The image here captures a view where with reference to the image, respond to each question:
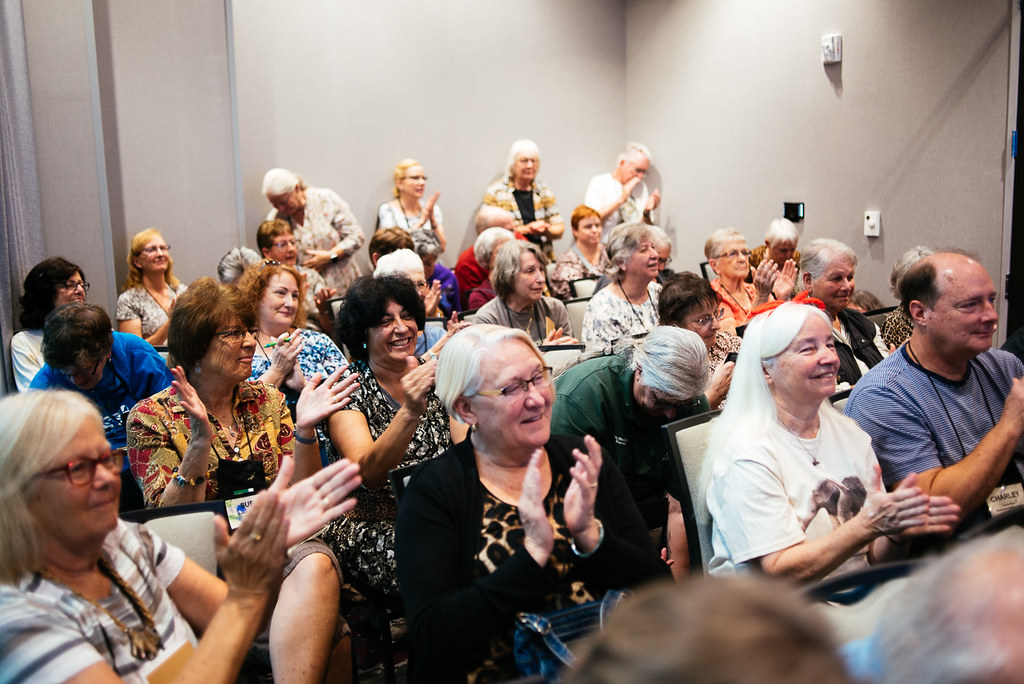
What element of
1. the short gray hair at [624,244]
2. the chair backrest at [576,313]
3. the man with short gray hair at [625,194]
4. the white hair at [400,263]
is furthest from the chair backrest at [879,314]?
the man with short gray hair at [625,194]

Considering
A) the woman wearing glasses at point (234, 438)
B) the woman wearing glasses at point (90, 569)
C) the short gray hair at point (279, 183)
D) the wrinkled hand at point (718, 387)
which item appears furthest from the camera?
the short gray hair at point (279, 183)

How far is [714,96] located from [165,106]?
182 inches

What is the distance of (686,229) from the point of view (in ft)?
27.0

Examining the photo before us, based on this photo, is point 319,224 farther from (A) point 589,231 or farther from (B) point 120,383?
(B) point 120,383

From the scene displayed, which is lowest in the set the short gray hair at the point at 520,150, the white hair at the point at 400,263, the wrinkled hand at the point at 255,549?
the wrinkled hand at the point at 255,549

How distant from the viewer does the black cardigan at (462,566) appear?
1.63m

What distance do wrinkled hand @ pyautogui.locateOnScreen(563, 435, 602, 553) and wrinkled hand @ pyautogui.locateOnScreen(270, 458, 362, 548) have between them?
1.36 feet

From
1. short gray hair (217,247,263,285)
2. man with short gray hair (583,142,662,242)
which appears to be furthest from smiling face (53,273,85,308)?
man with short gray hair (583,142,662,242)

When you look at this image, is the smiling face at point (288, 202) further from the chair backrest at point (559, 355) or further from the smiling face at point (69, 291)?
the chair backrest at point (559, 355)

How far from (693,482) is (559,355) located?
1379 mm

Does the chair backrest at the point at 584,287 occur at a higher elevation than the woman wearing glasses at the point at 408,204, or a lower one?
lower

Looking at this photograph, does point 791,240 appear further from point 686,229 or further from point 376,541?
point 376,541

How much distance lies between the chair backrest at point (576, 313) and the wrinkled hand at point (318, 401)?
2.69 meters

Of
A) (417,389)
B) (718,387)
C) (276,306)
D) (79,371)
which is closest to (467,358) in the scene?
(417,389)
